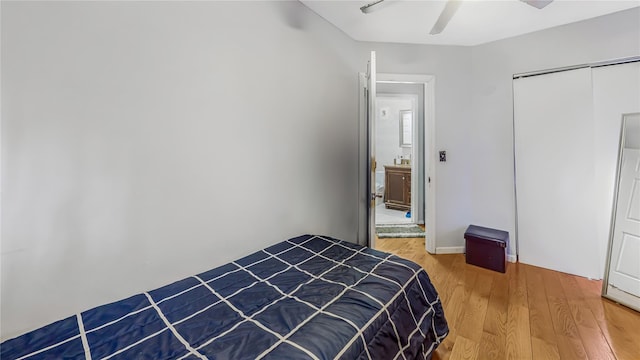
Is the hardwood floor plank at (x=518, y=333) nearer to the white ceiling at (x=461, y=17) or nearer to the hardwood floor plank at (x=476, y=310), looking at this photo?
the hardwood floor plank at (x=476, y=310)

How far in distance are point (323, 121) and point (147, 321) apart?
1845 mm

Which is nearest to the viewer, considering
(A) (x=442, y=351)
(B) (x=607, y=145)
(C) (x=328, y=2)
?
(A) (x=442, y=351)

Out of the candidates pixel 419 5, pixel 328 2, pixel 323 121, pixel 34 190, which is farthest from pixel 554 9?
pixel 34 190

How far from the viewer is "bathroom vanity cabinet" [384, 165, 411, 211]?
16.3 feet

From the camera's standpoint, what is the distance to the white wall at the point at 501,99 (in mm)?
→ 2484

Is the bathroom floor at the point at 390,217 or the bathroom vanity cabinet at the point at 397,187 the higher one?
the bathroom vanity cabinet at the point at 397,187

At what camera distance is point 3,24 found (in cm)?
91

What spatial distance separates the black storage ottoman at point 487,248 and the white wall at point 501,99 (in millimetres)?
238

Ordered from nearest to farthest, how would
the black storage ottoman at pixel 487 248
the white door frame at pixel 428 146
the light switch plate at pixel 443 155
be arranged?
the black storage ottoman at pixel 487 248, the white door frame at pixel 428 146, the light switch plate at pixel 443 155

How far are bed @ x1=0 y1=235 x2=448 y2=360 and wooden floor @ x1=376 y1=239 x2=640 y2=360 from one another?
42 cm

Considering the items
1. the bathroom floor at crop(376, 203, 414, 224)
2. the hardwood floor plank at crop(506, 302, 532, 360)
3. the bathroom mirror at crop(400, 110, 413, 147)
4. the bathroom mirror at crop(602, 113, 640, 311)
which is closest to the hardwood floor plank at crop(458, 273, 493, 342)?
the hardwood floor plank at crop(506, 302, 532, 360)

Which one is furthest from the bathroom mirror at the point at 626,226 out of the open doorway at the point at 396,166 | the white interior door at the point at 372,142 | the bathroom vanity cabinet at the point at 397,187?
the bathroom vanity cabinet at the point at 397,187

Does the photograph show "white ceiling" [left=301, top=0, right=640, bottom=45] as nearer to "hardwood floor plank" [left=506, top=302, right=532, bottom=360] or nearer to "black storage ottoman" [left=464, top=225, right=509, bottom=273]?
"black storage ottoman" [left=464, top=225, right=509, bottom=273]

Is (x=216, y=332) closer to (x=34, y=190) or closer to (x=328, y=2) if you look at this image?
(x=34, y=190)
